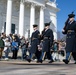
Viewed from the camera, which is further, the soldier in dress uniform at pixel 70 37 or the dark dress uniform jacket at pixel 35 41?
the dark dress uniform jacket at pixel 35 41

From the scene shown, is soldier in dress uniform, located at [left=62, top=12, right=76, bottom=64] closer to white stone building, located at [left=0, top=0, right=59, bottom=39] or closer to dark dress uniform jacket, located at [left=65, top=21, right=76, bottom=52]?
dark dress uniform jacket, located at [left=65, top=21, right=76, bottom=52]

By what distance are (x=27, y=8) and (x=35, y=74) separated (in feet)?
122

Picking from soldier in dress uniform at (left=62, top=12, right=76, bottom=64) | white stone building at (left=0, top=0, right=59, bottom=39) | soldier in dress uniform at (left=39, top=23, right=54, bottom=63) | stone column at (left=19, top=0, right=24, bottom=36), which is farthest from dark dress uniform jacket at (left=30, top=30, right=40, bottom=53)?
stone column at (left=19, top=0, right=24, bottom=36)

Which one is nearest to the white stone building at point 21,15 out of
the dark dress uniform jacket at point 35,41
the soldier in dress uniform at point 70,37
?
the dark dress uniform jacket at point 35,41

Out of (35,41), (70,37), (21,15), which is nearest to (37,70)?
(70,37)

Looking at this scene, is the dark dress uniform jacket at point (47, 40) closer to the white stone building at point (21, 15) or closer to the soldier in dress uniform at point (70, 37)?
the soldier in dress uniform at point (70, 37)

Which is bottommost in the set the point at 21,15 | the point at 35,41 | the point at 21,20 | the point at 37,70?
the point at 37,70

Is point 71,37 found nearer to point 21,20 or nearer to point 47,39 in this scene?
point 47,39

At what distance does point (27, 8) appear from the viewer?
41.8 m

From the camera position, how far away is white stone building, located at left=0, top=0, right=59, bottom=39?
36688mm

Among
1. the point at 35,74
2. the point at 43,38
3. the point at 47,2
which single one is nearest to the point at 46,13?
the point at 47,2

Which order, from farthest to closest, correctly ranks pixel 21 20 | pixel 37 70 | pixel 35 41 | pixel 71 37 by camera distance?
pixel 21 20, pixel 35 41, pixel 71 37, pixel 37 70

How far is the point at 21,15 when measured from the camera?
38.1 metres

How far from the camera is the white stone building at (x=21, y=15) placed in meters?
36.7
